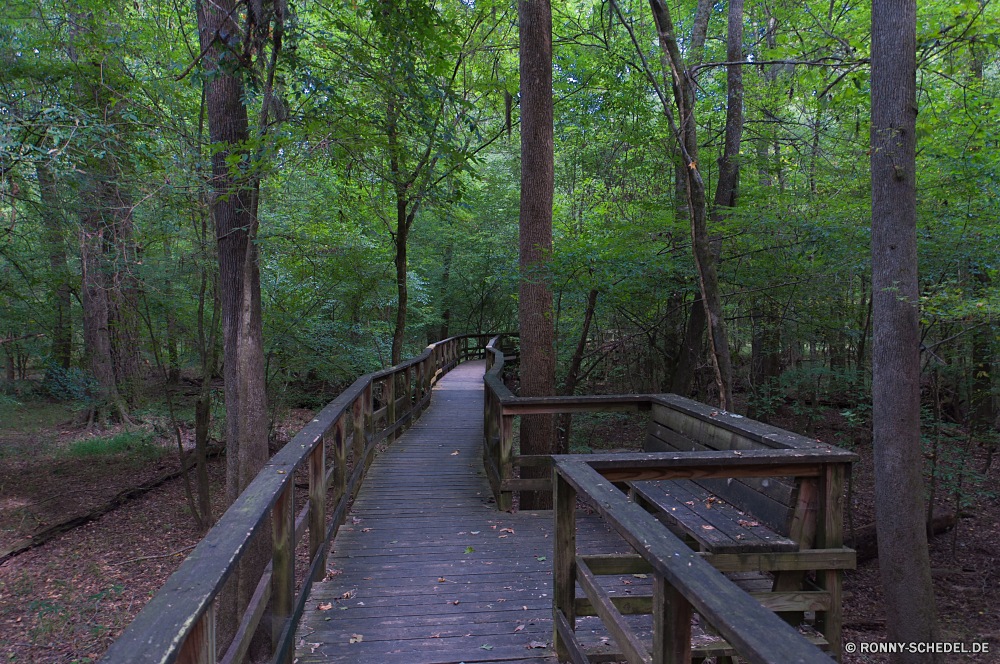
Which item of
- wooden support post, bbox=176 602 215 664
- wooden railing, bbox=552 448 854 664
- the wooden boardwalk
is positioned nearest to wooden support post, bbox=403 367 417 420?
the wooden boardwalk

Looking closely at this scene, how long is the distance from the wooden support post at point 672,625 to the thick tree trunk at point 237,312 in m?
5.19

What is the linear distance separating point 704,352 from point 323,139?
23.5ft

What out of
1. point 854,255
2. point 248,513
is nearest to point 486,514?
point 248,513

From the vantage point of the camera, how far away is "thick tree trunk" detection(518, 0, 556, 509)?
245 inches

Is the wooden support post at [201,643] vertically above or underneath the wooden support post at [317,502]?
above

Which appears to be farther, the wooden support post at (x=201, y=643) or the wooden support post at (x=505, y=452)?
the wooden support post at (x=505, y=452)

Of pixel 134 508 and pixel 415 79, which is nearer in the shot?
pixel 415 79

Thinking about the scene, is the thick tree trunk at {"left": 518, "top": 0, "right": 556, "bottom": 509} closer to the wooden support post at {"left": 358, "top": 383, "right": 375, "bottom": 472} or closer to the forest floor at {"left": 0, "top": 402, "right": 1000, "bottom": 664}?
the wooden support post at {"left": 358, "top": 383, "right": 375, "bottom": 472}

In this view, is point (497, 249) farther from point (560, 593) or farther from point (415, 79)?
point (560, 593)

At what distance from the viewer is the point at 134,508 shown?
9445mm

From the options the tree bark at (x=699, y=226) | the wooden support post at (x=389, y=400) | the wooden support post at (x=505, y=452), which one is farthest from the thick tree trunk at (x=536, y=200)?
the wooden support post at (x=389, y=400)

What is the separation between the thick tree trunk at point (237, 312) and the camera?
5.89 metres

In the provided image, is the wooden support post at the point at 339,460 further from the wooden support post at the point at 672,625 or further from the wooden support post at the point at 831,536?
the wooden support post at the point at 831,536

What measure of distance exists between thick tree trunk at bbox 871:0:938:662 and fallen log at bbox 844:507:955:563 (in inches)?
98.1
